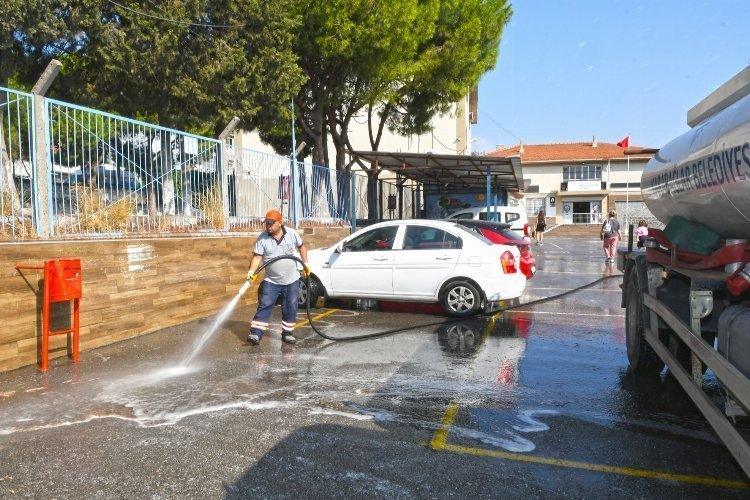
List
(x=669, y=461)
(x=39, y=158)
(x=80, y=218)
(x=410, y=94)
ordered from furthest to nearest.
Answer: (x=410, y=94) → (x=80, y=218) → (x=39, y=158) → (x=669, y=461)

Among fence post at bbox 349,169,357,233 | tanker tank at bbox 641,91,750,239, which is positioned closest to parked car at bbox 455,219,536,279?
tanker tank at bbox 641,91,750,239

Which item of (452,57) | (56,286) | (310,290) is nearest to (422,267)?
(310,290)

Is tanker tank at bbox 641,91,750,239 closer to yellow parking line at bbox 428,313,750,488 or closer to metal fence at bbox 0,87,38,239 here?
yellow parking line at bbox 428,313,750,488

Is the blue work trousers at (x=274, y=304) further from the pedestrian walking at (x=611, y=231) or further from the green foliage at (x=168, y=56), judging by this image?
the pedestrian walking at (x=611, y=231)

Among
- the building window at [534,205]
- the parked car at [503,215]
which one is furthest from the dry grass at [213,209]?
the building window at [534,205]

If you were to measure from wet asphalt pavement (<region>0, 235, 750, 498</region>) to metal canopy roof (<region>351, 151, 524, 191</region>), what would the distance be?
10617 mm

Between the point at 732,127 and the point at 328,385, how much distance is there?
3.80m

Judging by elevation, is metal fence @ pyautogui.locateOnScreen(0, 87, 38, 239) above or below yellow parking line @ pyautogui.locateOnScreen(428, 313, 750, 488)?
above

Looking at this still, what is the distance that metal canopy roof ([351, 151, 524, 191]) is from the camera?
674 inches

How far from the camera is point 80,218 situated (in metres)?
7.20

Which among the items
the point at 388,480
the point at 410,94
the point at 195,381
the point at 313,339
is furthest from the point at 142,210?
the point at 410,94

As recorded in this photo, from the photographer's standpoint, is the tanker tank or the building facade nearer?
the tanker tank

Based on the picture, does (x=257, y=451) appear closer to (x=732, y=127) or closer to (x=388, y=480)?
(x=388, y=480)

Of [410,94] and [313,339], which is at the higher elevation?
[410,94]
